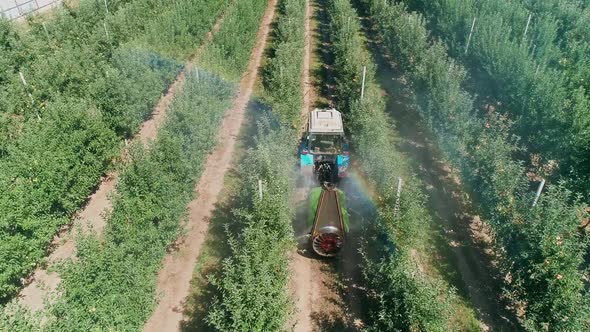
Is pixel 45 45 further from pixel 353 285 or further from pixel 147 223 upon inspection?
pixel 353 285

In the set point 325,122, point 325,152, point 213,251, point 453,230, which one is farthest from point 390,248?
point 325,122

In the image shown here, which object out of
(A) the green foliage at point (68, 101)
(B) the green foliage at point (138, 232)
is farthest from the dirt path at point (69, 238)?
(B) the green foliage at point (138, 232)

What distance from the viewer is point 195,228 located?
18.3 metres

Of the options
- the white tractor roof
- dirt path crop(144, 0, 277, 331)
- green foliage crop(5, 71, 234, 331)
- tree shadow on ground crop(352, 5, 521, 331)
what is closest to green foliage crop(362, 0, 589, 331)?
tree shadow on ground crop(352, 5, 521, 331)

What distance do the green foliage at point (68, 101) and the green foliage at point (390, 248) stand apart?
1084 centimetres

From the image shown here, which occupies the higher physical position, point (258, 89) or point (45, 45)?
point (45, 45)

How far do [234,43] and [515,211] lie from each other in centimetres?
1927

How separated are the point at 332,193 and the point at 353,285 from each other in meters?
3.33

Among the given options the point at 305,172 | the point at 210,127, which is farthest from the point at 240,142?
the point at 305,172

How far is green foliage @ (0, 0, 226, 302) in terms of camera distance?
15125mm

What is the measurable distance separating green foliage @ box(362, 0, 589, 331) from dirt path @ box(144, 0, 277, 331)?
10.4 metres

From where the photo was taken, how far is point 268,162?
1426cm

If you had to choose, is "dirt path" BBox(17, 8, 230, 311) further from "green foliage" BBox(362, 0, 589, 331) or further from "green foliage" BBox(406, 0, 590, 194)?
"green foliage" BBox(406, 0, 590, 194)

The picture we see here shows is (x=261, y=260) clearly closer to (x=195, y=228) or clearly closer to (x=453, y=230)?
(x=195, y=228)
